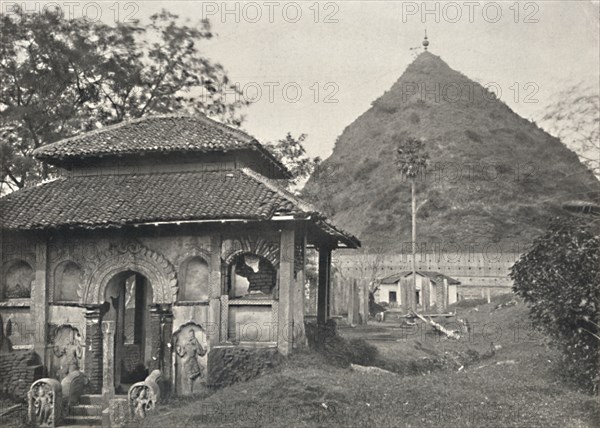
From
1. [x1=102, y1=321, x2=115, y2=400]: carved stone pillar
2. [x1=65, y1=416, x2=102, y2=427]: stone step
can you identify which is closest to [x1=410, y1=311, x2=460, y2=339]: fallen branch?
[x1=102, y1=321, x2=115, y2=400]: carved stone pillar

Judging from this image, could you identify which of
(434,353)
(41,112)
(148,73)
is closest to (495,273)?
(434,353)

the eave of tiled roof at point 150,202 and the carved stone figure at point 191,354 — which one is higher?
the eave of tiled roof at point 150,202

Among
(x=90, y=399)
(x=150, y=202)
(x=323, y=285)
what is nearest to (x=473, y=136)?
(x=323, y=285)

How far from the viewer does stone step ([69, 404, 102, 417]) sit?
594 inches

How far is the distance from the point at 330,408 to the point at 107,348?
6.61m

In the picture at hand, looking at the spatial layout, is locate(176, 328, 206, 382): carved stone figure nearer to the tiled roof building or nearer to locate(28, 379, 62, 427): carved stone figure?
the tiled roof building

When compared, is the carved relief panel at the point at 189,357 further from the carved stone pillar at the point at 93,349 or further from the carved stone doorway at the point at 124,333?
the carved stone pillar at the point at 93,349

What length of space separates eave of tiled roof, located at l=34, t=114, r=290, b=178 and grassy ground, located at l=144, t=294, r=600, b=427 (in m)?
5.86

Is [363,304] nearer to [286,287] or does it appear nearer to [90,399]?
[286,287]

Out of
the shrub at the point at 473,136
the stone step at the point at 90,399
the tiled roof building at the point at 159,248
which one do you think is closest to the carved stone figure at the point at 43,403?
the stone step at the point at 90,399

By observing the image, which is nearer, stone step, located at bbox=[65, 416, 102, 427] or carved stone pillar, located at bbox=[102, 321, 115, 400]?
stone step, located at bbox=[65, 416, 102, 427]

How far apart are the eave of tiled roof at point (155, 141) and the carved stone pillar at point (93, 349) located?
4.32m

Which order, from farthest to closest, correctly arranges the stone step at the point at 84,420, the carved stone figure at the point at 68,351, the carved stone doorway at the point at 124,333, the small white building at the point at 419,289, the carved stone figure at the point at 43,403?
the small white building at the point at 419,289
the carved stone doorway at the point at 124,333
the carved stone figure at the point at 68,351
the stone step at the point at 84,420
the carved stone figure at the point at 43,403

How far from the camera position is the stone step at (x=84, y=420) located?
48.3 ft
